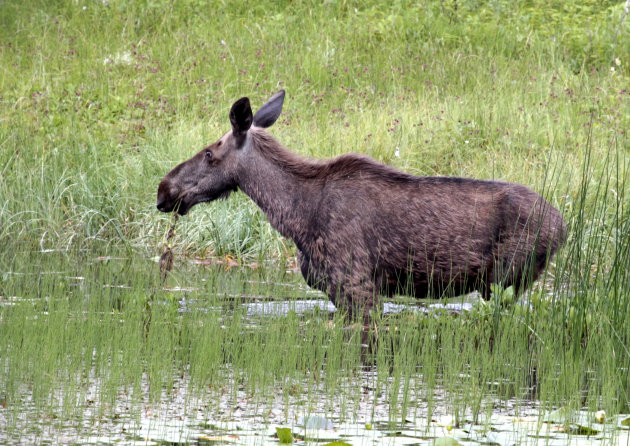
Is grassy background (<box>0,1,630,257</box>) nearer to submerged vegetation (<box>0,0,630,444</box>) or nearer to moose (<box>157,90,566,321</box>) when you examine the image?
submerged vegetation (<box>0,0,630,444</box>)

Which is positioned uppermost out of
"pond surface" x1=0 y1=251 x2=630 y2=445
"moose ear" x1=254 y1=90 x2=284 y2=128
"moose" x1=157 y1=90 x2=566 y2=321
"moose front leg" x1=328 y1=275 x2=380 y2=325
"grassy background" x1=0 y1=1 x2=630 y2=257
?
"grassy background" x1=0 y1=1 x2=630 y2=257

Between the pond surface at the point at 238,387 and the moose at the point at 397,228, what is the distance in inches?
17.7

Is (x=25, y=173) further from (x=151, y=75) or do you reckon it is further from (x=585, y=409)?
(x=585, y=409)

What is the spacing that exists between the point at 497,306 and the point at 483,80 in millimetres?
10889

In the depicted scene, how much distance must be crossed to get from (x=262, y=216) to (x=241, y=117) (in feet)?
11.9

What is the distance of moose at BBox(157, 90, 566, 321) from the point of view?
24.1 ft

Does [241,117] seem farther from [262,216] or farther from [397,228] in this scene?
[262,216]

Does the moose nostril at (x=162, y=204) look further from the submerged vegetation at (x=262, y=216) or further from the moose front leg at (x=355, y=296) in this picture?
the moose front leg at (x=355, y=296)

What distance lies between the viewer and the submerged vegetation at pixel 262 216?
211 inches

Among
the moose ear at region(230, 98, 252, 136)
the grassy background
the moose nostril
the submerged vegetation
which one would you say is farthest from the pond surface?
the grassy background

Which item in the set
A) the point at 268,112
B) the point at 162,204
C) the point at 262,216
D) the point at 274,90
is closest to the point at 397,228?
the point at 268,112

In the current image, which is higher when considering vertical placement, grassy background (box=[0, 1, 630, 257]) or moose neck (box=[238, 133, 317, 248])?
grassy background (box=[0, 1, 630, 257])

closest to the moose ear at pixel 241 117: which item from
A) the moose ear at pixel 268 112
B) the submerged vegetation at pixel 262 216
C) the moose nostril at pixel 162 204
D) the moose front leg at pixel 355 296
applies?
the moose ear at pixel 268 112

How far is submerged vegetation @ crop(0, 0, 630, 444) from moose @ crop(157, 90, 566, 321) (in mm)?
296
